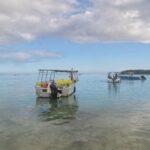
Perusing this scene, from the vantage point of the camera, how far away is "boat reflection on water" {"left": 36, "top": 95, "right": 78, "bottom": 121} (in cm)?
3047

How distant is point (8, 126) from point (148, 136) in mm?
11057

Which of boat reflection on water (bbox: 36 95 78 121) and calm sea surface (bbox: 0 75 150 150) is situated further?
boat reflection on water (bbox: 36 95 78 121)

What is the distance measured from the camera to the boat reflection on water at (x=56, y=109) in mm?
30469

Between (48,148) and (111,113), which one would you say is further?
(111,113)

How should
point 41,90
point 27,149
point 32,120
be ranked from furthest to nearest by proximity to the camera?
point 41,90
point 32,120
point 27,149

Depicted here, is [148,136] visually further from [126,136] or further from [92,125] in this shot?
[92,125]

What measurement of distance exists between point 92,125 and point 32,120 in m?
5.94

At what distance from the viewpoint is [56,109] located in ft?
122

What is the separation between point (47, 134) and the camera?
22641 mm

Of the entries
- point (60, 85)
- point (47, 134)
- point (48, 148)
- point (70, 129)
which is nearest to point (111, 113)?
point (70, 129)

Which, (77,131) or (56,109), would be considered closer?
(77,131)

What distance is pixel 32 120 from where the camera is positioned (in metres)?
28.5

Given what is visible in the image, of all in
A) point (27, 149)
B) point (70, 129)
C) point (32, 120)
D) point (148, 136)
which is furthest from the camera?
point (32, 120)

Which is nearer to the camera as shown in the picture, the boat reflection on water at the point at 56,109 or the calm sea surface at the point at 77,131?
the calm sea surface at the point at 77,131
